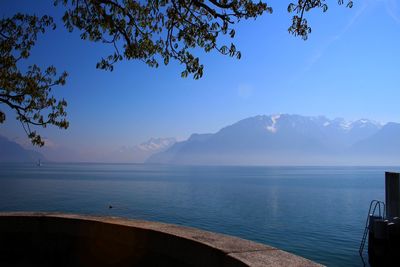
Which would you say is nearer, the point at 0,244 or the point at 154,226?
the point at 154,226

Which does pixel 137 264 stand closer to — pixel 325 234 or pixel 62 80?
pixel 62 80

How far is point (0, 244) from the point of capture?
6656mm

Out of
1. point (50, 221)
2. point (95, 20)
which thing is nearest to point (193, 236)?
point (50, 221)

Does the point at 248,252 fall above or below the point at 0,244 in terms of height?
above

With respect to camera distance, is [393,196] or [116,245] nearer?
[116,245]

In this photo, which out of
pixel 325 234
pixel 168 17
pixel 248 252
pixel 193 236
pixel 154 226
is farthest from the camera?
pixel 325 234

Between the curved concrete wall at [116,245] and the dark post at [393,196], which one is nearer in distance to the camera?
the curved concrete wall at [116,245]

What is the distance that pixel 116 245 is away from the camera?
237 inches

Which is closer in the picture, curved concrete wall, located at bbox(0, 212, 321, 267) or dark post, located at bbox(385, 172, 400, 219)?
curved concrete wall, located at bbox(0, 212, 321, 267)

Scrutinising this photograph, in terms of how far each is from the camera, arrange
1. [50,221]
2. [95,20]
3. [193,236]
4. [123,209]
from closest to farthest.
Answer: [193,236]
[50,221]
[95,20]
[123,209]

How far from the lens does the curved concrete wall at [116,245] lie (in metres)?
4.78

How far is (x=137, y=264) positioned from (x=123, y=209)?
54044 mm

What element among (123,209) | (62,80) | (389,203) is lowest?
(123,209)

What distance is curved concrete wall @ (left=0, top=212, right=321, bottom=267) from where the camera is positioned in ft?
15.7
